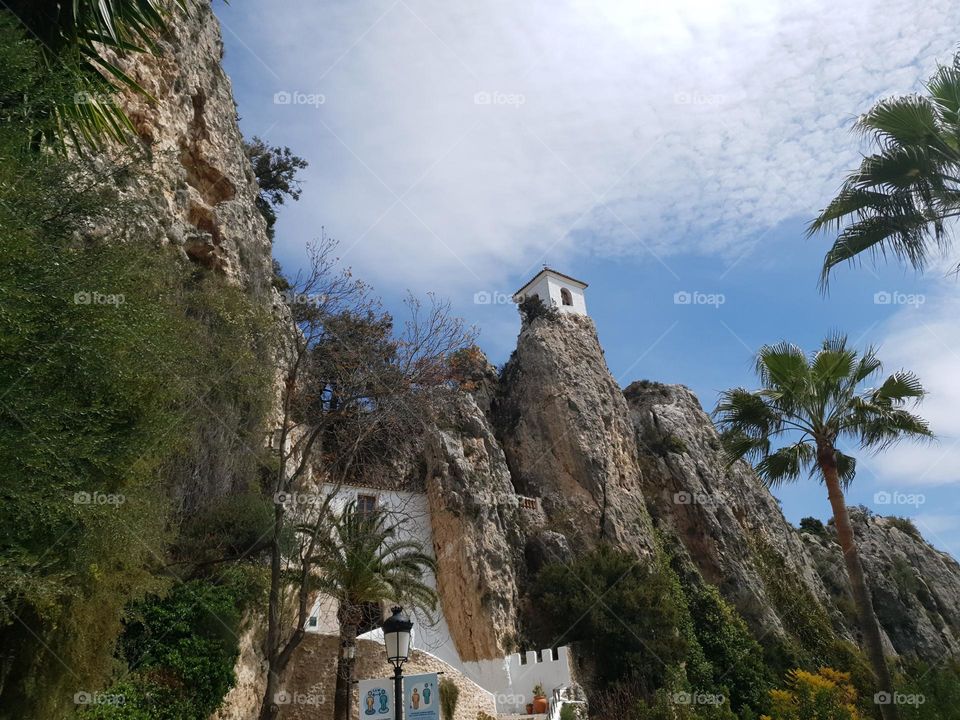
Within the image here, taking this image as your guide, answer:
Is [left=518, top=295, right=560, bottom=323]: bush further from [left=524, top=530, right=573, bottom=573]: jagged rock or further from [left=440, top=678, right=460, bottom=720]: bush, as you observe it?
[left=440, top=678, right=460, bottom=720]: bush

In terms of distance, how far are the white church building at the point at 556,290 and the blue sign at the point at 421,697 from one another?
28566 mm

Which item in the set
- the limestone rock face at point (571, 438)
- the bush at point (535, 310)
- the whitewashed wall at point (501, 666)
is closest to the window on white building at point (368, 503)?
the whitewashed wall at point (501, 666)

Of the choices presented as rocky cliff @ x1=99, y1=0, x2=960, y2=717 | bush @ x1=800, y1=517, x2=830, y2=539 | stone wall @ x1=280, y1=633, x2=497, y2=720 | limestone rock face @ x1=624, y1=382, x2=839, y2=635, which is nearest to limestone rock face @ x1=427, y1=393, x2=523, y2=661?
rocky cliff @ x1=99, y1=0, x2=960, y2=717

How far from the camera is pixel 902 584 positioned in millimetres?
35938

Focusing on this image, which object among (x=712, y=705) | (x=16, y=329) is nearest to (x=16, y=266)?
(x=16, y=329)

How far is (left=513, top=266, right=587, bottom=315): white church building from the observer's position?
37250 millimetres

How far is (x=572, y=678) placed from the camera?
1966 cm

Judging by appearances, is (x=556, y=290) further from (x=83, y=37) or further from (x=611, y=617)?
(x=83, y=37)

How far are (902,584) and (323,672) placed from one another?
32.9m

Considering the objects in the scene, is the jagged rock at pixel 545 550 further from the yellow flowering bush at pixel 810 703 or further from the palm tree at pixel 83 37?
the palm tree at pixel 83 37

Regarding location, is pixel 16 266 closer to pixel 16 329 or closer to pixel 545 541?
pixel 16 329

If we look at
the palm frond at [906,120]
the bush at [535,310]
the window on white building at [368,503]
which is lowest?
the window on white building at [368,503]

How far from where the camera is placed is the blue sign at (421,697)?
9102 mm

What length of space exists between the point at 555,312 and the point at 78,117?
90.9 ft
